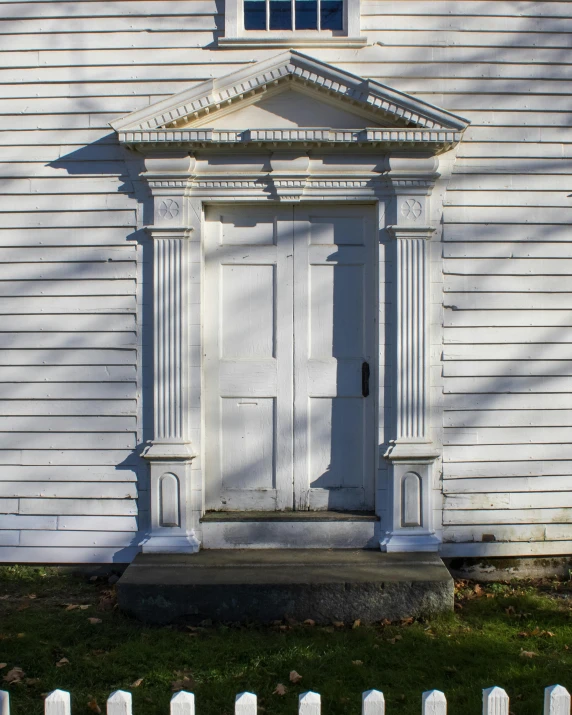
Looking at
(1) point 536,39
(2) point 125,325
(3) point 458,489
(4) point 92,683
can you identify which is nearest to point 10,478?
(2) point 125,325

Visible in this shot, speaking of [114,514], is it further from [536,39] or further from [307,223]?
[536,39]

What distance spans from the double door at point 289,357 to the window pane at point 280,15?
1435 millimetres

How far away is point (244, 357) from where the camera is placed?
539 cm

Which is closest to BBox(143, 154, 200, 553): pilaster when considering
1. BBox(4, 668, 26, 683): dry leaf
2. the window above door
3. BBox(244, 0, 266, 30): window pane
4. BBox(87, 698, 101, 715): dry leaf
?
the window above door

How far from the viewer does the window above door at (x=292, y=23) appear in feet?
17.2

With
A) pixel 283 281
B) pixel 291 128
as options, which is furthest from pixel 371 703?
pixel 291 128

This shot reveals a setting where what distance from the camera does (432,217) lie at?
5.32 metres

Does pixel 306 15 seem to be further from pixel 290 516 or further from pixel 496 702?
pixel 496 702

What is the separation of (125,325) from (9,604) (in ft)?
7.08

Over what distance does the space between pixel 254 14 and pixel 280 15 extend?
20cm

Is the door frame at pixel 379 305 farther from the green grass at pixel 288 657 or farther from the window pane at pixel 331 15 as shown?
the window pane at pixel 331 15

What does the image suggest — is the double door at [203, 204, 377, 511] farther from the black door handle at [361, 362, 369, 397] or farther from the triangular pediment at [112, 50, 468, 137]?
the triangular pediment at [112, 50, 468, 137]

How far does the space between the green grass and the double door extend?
1.20 meters

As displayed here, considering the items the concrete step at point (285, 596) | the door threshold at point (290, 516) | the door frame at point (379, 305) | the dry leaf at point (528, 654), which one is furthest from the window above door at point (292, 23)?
the dry leaf at point (528, 654)
